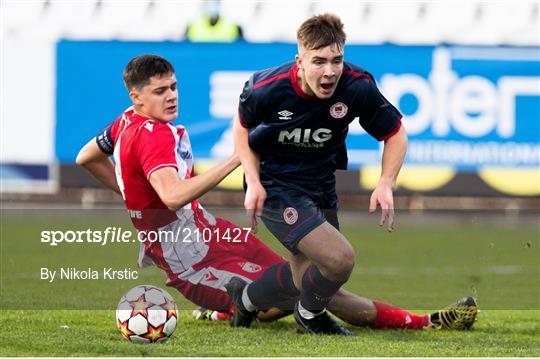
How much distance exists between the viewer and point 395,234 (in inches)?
566

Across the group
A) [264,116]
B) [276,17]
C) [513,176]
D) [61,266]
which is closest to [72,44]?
[276,17]

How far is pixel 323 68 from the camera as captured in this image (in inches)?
254

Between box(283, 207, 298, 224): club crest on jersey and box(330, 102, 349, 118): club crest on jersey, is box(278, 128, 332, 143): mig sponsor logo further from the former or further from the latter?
box(283, 207, 298, 224): club crest on jersey

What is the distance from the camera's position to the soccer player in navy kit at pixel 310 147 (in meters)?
6.52

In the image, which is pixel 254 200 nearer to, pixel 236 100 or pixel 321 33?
pixel 321 33

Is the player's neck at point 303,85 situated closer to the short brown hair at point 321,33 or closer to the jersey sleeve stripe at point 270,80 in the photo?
the jersey sleeve stripe at point 270,80

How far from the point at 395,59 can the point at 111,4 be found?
3.83 metres

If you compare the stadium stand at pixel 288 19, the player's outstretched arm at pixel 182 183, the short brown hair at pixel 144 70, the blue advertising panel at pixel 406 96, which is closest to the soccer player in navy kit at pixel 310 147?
the player's outstretched arm at pixel 182 183

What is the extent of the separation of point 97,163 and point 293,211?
4.74 feet

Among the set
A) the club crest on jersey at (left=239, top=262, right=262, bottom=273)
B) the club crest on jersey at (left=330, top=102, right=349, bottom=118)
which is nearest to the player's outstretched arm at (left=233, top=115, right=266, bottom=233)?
the club crest on jersey at (left=330, top=102, right=349, bottom=118)

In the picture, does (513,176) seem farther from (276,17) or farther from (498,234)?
(276,17)

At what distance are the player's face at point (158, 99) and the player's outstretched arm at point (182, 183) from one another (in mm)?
471

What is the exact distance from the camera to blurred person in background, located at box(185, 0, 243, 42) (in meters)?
14.7

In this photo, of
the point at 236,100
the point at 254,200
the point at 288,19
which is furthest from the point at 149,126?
the point at 288,19
